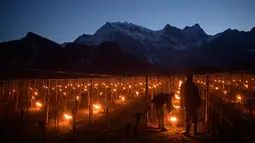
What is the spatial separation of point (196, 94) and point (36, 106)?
602 inches

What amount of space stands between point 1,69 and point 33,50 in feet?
364

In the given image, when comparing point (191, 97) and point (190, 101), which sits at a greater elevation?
point (191, 97)

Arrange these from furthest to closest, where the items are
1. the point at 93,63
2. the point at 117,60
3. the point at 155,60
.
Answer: the point at 155,60
the point at 117,60
the point at 93,63

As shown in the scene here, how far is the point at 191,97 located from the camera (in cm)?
1027

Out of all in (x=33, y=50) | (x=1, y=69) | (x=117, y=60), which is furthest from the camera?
(x=33, y=50)

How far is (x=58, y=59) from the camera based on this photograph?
102938 millimetres

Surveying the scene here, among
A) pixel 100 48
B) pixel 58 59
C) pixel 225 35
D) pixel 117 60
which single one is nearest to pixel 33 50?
pixel 58 59

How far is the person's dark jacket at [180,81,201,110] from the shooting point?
10180 millimetres

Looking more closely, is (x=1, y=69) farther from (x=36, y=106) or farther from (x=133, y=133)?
(x=36, y=106)

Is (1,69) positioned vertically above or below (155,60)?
below

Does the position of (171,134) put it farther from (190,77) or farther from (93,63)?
(93,63)

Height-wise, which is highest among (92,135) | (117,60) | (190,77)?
(117,60)

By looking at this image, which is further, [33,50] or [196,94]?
[33,50]

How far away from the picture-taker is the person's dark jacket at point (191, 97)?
10180 millimetres
